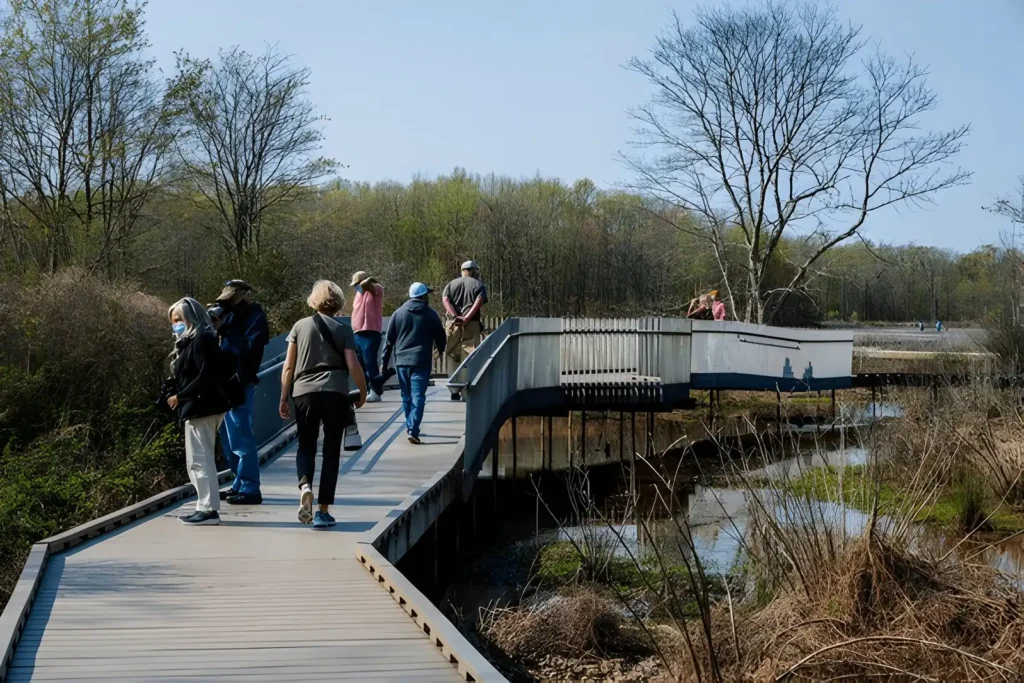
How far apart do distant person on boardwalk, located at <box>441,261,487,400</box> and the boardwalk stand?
240 inches

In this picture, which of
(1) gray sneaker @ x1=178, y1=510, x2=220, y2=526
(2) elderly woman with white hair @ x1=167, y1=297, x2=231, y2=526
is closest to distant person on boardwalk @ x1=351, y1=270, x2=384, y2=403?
(1) gray sneaker @ x1=178, y1=510, x2=220, y2=526

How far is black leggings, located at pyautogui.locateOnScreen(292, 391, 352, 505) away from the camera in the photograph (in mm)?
8945

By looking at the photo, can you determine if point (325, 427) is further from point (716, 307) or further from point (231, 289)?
point (716, 307)

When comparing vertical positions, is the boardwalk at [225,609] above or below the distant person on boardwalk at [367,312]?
below

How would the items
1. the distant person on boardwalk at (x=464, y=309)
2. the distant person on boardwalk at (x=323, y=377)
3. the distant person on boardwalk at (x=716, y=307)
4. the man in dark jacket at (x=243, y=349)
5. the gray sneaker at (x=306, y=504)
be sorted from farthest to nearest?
1. the distant person on boardwalk at (x=716, y=307)
2. the distant person on boardwalk at (x=464, y=309)
3. the man in dark jacket at (x=243, y=349)
4. the gray sneaker at (x=306, y=504)
5. the distant person on boardwalk at (x=323, y=377)

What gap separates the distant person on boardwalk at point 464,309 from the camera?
53.1ft

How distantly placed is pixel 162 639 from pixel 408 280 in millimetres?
37734

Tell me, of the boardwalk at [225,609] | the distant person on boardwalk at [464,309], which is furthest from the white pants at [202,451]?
the distant person on boardwalk at [464,309]

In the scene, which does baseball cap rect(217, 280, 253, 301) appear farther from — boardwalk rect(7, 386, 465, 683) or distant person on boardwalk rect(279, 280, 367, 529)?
boardwalk rect(7, 386, 465, 683)

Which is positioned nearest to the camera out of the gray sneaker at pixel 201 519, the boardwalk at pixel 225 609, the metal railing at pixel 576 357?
the boardwalk at pixel 225 609

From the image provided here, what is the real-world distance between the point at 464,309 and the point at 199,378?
24.5ft

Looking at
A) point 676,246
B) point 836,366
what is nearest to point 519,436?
point 836,366

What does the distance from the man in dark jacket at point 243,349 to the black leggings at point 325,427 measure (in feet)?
2.65

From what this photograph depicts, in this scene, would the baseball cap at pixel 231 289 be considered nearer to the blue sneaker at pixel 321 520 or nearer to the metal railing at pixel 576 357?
the blue sneaker at pixel 321 520
